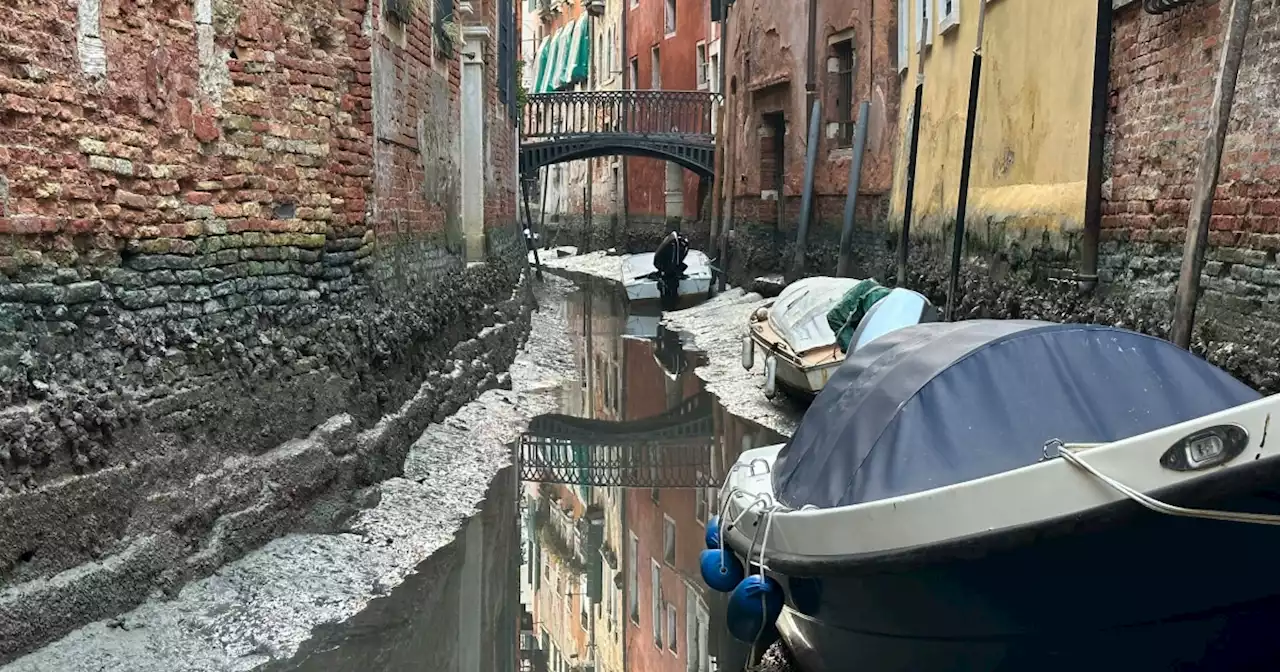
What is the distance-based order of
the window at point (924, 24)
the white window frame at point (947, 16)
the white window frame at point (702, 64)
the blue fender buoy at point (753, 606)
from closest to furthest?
1. the blue fender buoy at point (753, 606)
2. the white window frame at point (947, 16)
3. the window at point (924, 24)
4. the white window frame at point (702, 64)

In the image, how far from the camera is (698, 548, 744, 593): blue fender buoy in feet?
16.8

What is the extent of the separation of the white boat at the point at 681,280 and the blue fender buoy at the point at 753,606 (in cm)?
1747

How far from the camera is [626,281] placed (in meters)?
23.0

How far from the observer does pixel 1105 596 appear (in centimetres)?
383

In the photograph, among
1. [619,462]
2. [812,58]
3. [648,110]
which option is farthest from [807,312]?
[648,110]

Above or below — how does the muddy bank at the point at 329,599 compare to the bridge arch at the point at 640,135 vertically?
below

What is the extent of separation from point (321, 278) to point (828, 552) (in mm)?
3797

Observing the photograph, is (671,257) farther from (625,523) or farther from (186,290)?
(186,290)

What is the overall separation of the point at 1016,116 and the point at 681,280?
462 inches

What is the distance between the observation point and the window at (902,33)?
52.1 ft

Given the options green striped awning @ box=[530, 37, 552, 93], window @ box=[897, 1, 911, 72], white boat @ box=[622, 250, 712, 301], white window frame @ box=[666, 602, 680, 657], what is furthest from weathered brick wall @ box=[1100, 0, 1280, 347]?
green striped awning @ box=[530, 37, 552, 93]

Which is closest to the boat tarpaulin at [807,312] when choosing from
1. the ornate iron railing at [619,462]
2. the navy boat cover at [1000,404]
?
the ornate iron railing at [619,462]

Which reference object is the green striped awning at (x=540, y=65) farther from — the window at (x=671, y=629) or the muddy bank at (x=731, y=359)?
the window at (x=671, y=629)

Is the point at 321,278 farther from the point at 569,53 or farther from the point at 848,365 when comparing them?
the point at 569,53
